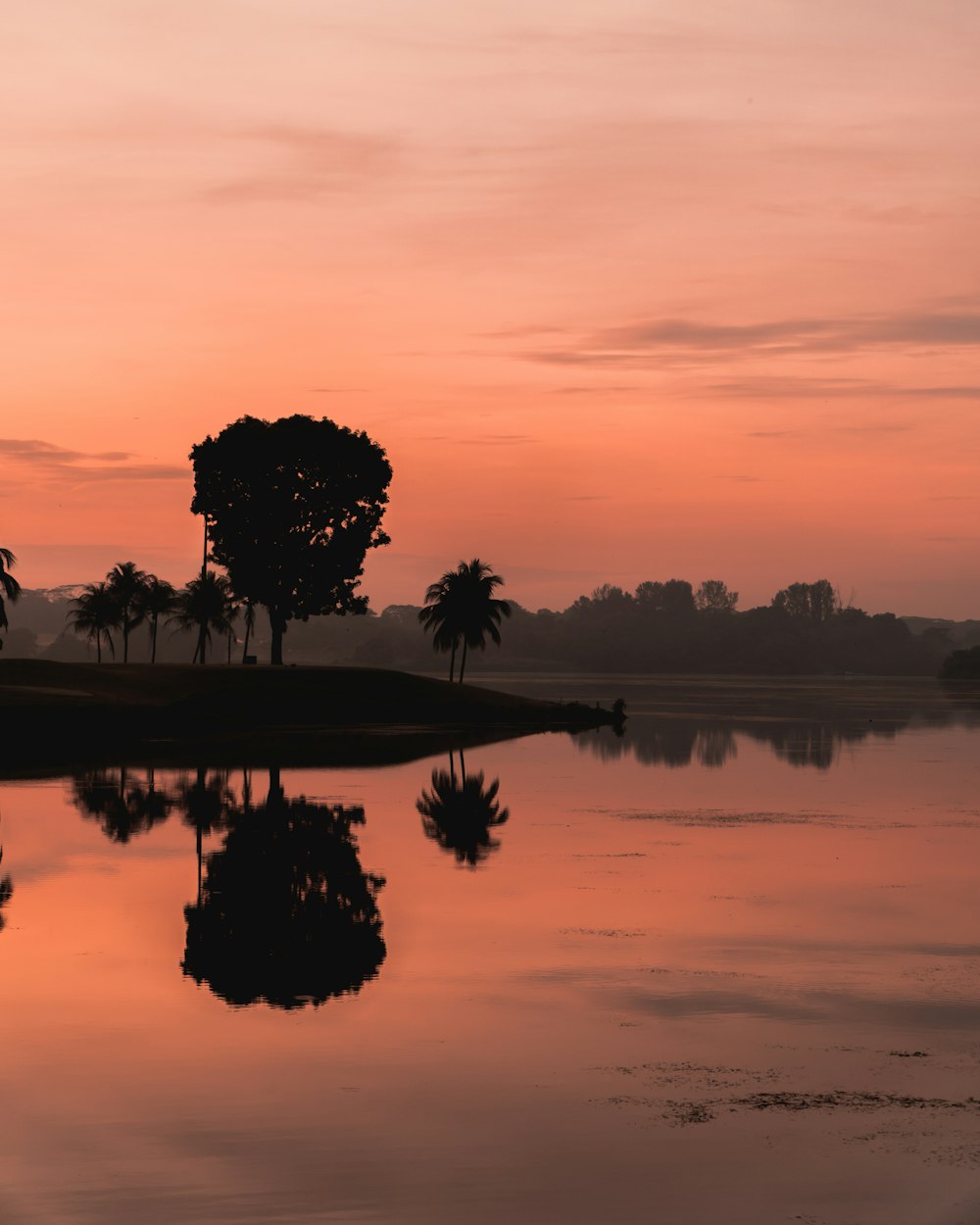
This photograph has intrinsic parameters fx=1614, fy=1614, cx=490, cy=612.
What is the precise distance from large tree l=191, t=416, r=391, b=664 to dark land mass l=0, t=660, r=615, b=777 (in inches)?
358

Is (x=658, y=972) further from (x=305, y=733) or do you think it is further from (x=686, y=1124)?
(x=305, y=733)

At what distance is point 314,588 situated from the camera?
426 ft

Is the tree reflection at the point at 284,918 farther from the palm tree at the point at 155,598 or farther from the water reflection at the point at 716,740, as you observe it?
the palm tree at the point at 155,598

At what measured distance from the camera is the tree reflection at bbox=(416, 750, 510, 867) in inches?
1721

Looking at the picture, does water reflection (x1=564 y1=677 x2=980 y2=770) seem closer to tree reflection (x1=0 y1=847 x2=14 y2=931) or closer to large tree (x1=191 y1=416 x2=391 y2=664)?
large tree (x1=191 y1=416 x2=391 y2=664)

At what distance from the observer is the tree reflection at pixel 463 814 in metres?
43.7

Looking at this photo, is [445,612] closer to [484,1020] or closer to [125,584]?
[125,584]

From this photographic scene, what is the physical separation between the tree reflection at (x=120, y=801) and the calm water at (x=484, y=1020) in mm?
335

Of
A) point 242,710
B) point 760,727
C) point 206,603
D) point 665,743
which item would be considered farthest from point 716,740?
point 206,603

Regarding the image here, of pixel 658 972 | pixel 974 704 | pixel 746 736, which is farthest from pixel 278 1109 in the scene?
pixel 974 704

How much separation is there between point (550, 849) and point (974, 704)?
148472 millimetres

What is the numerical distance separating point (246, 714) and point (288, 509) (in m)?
29.0

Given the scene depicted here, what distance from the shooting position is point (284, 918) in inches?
1239

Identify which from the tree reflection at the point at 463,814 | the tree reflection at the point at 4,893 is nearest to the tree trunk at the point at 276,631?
the tree reflection at the point at 463,814
